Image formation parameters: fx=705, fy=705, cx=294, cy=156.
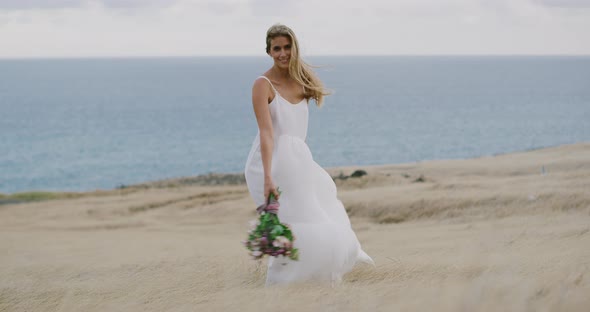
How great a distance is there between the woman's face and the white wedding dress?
29cm

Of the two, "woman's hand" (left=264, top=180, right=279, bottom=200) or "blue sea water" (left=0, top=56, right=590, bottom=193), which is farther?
"blue sea water" (left=0, top=56, right=590, bottom=193)

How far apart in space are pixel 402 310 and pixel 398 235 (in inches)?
374

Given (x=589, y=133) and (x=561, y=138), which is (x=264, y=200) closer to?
(x=561, y=138)

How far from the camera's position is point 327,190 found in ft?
21.9

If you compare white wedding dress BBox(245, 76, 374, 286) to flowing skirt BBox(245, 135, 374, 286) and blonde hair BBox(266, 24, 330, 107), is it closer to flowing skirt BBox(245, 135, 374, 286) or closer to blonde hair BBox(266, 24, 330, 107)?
flowing skirt BBox(245, 135, 374, 286)

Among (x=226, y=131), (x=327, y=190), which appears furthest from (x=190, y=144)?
(x=327, y=190)

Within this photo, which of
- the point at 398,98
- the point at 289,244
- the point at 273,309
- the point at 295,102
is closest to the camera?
the point at 273,309

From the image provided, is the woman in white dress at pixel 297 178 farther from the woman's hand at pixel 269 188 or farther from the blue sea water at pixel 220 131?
the blue sea water at pixel 220 131

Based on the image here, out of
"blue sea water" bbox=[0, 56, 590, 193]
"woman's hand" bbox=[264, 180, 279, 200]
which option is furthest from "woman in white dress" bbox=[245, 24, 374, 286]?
"blue sea water" bbox=[0, 56, 590, 193]

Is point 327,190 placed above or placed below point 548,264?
above

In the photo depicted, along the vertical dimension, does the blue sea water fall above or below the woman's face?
below

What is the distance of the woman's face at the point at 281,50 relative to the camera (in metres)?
6.21

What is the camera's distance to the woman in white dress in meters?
6.36

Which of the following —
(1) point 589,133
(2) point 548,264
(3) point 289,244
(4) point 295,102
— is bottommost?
(1) point 589,133
